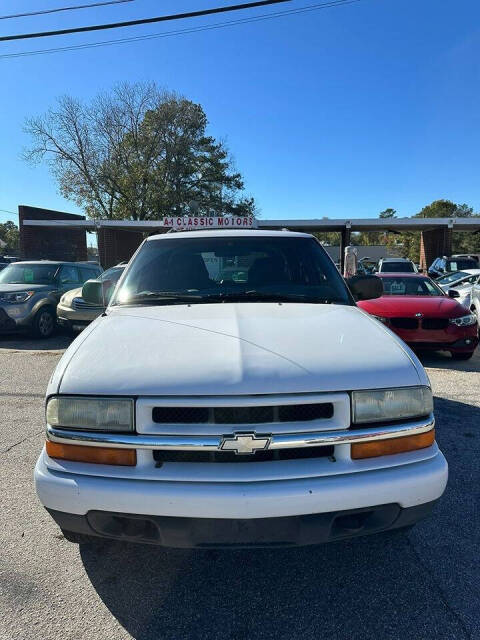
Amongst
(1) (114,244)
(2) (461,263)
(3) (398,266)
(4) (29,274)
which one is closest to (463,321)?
(4) (29,274)

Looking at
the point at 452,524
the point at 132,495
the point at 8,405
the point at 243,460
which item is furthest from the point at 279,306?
the point at 8,405

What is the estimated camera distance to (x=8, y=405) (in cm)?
508

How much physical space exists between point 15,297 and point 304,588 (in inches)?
334

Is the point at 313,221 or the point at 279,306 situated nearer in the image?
the point at 279,306

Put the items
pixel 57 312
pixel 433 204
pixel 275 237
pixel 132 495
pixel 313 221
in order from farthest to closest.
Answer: pixel 433 204
pixel 313 221
pixel 57 312
pixel 275 237
pixel 132 495

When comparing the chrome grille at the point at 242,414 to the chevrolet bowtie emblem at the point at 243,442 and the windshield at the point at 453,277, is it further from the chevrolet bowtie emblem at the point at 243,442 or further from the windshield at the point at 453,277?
the windshield at the point at 453,277

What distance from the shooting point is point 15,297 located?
8953 mm

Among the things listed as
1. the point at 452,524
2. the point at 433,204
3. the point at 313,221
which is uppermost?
the point at 433,204

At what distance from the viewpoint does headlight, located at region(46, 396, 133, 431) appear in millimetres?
1904

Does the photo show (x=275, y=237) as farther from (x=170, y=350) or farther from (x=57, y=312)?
(x=57, y=312)

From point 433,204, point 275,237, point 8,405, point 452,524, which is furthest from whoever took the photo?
point 433,204

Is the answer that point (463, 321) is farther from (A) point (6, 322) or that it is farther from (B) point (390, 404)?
(A) point (6, 322)

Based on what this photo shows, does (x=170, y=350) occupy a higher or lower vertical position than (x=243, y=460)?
higher

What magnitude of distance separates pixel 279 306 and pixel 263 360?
0.96 metres
